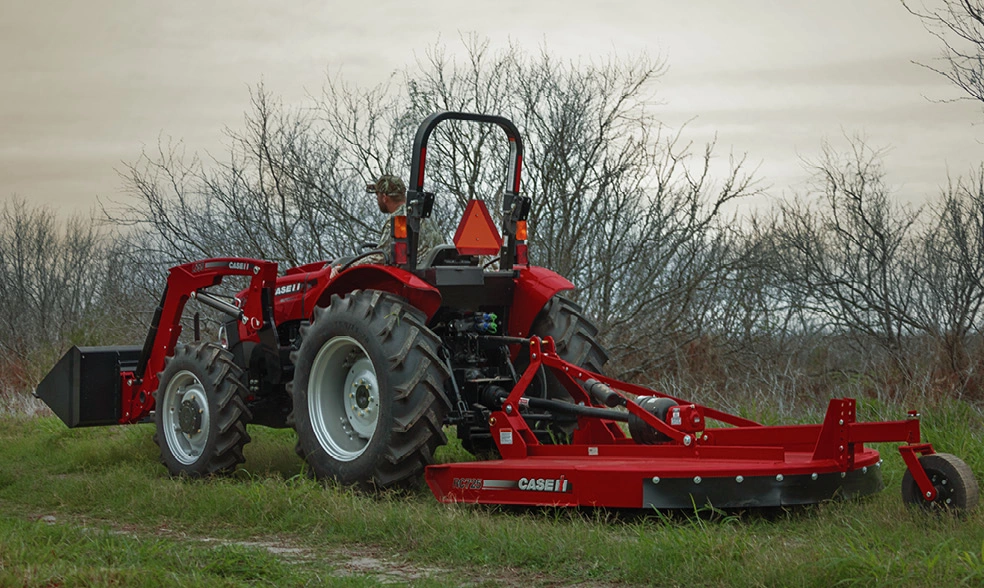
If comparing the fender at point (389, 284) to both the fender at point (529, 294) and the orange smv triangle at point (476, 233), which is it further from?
the fender at point (529, 294)

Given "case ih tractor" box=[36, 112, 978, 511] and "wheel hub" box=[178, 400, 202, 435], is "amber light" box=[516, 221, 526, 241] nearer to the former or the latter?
"case ih tractor" box=[36, 112, 978, 511]

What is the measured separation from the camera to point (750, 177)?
1346cm

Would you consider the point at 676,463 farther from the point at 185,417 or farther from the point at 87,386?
the point at 87,386

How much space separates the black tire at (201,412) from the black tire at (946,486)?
4366mm

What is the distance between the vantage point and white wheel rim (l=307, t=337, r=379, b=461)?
669cm

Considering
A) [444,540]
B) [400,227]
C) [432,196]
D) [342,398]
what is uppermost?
[432,196]

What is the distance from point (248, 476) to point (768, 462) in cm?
405

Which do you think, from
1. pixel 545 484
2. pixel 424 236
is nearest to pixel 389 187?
pixel 424 236

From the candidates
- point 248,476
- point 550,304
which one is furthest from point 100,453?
point 550,304

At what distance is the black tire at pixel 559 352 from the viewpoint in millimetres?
7176

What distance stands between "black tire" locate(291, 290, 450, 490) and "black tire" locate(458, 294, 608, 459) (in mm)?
797

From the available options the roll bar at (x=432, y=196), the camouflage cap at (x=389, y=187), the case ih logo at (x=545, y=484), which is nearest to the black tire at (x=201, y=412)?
the camouflage cap at (x=389, y=187)

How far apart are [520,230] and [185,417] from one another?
2747mm

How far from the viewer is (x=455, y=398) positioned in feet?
22.2
